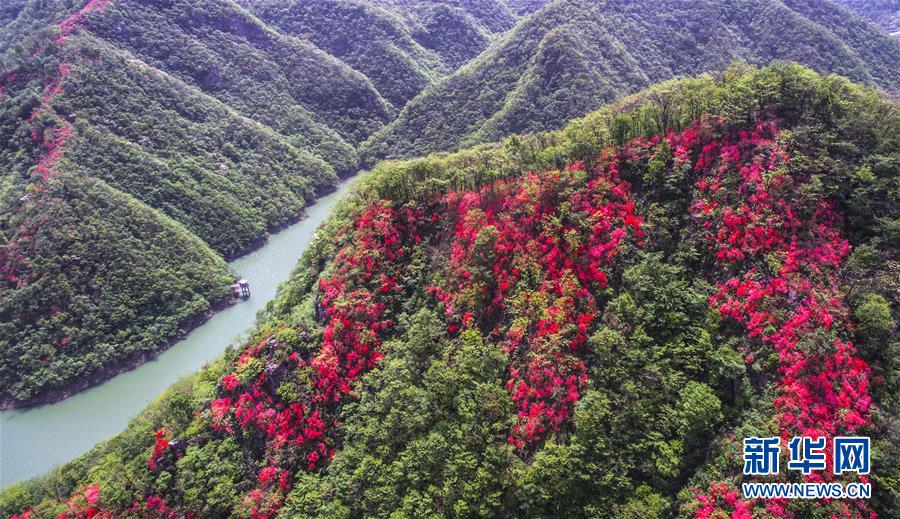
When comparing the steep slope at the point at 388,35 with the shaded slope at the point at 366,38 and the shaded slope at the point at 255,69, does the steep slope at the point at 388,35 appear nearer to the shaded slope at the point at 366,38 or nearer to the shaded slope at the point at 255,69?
the shaded slope at the point at 366,38

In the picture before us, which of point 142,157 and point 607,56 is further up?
point 142,157

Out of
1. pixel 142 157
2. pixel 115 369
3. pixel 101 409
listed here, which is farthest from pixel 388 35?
pixel 101 409

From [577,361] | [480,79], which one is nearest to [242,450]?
[577,361]

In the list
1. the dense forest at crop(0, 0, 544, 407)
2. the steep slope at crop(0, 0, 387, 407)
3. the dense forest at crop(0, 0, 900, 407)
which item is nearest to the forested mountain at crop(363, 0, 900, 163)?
the dense forest at crop(0, 0, 900, 407)

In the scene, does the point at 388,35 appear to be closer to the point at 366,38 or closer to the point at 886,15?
the point at 366,38

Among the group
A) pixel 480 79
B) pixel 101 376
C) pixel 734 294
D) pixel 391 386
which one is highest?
pixel 480 79

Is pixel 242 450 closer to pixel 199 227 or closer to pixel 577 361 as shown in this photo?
pixel 577 361

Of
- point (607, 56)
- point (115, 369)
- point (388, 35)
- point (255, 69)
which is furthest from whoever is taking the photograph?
point (388, 35)
